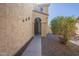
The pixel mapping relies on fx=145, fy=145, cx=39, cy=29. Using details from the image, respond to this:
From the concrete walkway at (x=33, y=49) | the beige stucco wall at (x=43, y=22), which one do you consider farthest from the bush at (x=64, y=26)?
the concrete walkway at (x=33, y=49)

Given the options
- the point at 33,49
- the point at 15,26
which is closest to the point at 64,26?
the point at 33,49

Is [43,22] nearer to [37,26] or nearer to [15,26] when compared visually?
[37,26]

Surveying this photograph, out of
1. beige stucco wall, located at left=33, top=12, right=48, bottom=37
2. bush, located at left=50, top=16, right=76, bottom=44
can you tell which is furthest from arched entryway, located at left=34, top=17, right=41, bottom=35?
bush, located at left=50, top=16, right=76, bottom=44

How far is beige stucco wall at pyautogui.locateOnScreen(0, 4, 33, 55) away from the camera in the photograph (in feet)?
5.39

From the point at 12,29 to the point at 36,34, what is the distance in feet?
0.93

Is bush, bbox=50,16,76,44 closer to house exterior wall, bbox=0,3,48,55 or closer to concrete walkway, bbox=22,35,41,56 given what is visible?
house exterior wall, bbox=0,3,48,55

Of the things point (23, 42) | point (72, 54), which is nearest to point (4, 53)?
point (23, 42)

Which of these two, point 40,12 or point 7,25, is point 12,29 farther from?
point 40,12

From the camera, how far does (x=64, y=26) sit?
1.69 m

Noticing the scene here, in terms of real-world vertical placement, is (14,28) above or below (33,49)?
above

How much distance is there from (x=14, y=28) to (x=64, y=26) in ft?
1.91

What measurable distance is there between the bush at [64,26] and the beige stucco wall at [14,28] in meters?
0.29

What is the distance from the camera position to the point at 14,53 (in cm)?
168

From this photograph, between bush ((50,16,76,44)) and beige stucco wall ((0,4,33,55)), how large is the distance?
0.29 metres
